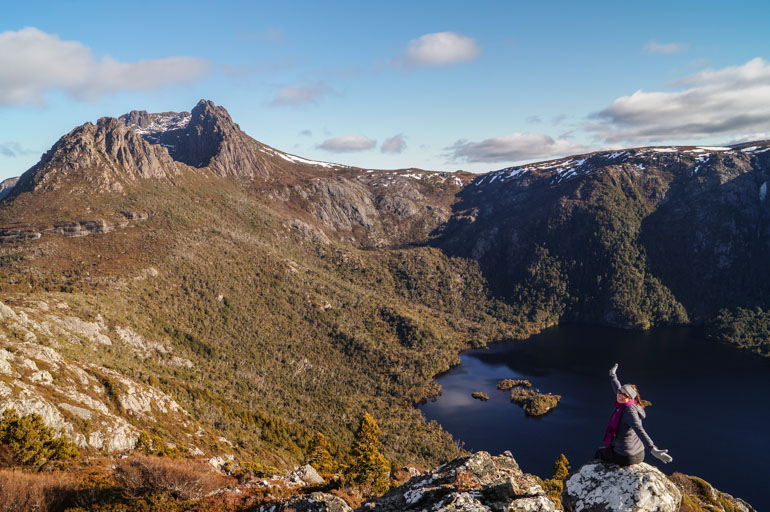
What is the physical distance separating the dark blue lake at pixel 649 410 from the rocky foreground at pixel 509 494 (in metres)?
113

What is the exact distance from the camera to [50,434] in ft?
108

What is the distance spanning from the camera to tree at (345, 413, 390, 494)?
136 feet

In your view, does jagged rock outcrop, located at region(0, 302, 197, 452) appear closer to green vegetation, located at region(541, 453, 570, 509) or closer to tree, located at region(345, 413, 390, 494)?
tree, located at region(345, 413, 390, 494)

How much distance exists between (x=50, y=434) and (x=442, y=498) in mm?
36524

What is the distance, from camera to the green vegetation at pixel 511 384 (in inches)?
6508

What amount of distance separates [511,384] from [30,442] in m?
167

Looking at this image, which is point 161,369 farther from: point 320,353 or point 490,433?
point 490,433

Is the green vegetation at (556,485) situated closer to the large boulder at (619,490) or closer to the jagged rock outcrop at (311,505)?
the jagged rock outcrop at (311,505)

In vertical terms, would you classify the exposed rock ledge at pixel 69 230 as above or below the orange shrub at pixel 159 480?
above

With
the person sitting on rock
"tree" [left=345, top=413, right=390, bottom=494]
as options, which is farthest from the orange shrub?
the person sitting on rock

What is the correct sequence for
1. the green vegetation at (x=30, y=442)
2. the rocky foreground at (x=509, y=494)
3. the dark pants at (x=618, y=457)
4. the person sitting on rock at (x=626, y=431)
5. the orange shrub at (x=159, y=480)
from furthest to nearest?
the green vegetation at (x=30, y=442), the orange shrub at (x=159, y=480), the dark pants at (x=618, y=457), the person sitting on rock at (x=626, y=431), the rocky foreground at (x=509, y=494)

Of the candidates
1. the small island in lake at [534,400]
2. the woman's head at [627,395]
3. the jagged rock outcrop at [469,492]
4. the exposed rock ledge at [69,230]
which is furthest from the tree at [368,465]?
the exposed rock ledge at [69,230]

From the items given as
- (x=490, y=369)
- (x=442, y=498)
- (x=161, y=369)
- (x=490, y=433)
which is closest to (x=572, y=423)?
(x=490, y=433)

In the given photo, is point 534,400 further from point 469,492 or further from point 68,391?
point 469,492
